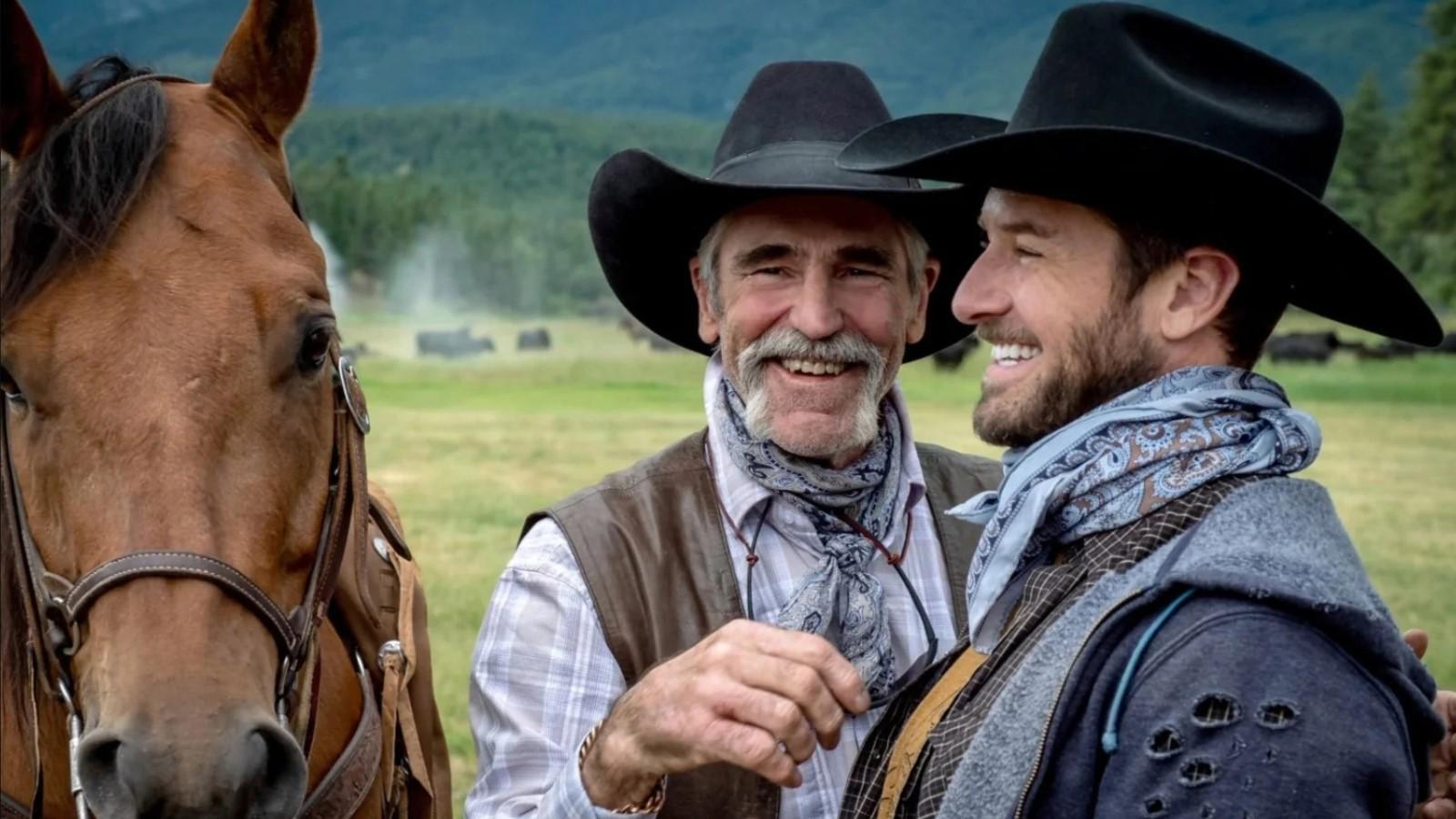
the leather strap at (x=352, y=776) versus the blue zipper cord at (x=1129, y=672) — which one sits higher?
the blue zipper cord at (x=1129, y=672)

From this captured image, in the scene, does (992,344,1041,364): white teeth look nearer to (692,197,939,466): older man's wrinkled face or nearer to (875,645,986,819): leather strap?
(875,645,986,819): leather strap

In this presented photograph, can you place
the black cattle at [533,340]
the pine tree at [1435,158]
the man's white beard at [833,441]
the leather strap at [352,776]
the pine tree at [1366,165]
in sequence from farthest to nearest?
the pine tree at [1366,165]
the black cattle at [533,340]
the pine tree at [1435,158]
the man's white beard at [833,441]
the leather strap at [352,776]

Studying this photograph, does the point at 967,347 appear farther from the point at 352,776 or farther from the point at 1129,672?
the point at 1129,672

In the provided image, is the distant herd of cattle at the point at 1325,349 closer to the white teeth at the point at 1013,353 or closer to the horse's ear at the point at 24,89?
the white teeth at the point at 1013,353

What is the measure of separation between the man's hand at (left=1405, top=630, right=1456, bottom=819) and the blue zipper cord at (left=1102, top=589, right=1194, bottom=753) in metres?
0.59

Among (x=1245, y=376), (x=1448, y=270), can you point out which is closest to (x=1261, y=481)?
(x=1245, y=376)

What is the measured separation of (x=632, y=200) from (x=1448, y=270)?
138ft

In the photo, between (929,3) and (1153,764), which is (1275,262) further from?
(929,3)

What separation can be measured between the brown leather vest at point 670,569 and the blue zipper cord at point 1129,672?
116cm

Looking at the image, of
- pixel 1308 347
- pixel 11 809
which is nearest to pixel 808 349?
pixel 11 809

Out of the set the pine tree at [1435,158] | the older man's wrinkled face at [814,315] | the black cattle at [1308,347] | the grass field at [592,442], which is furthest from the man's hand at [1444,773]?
the pine tree at [1435,158]

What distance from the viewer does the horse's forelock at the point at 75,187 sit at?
2291mm

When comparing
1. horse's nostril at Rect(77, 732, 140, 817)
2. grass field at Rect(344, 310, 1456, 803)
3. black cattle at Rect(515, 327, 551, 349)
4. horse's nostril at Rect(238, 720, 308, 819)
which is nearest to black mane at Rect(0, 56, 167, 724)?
horse's nostril at Rect(77, 732, 140, 817)

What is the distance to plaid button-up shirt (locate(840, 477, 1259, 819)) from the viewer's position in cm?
192
